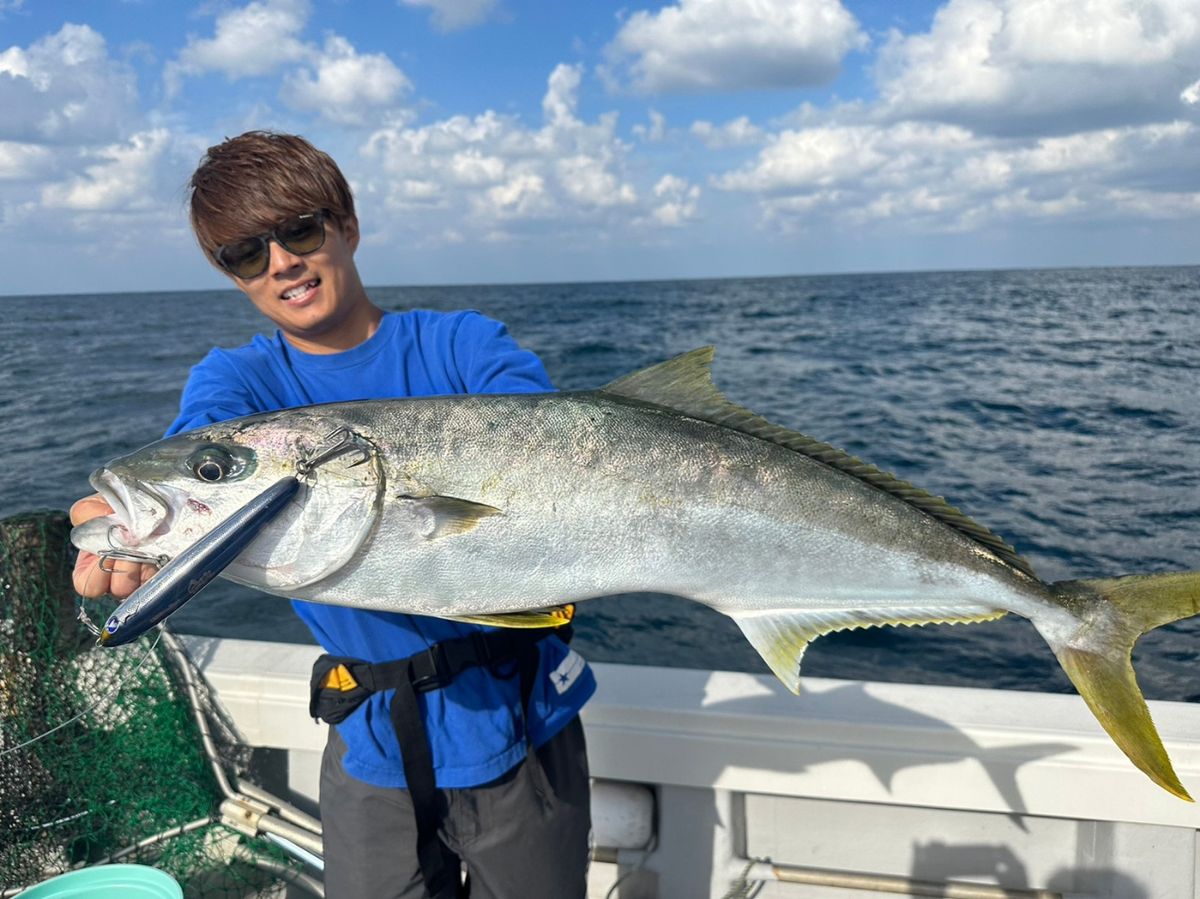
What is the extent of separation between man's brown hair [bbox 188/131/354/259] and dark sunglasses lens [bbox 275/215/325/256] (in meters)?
0.02

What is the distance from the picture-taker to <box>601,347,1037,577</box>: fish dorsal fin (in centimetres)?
231

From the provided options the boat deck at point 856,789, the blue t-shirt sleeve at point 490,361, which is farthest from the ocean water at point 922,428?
the blue t-shirt sleeve at point 490,361

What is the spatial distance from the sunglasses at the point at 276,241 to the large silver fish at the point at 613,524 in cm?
50

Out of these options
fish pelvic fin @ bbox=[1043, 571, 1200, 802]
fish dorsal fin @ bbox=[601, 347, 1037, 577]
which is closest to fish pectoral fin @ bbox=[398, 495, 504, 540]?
fish dorsal fin @ bbox=[601, 347, 1037, 577]

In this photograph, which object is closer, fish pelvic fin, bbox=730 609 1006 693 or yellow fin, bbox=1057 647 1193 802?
yellow fin, bbox=1057 647 1193 802

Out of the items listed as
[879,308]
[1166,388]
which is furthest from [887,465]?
[879,308]

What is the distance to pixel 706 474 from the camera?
7.20ft

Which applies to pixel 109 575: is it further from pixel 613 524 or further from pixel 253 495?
pixel 613 524

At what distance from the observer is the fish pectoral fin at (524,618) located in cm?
200

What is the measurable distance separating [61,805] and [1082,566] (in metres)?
9.89

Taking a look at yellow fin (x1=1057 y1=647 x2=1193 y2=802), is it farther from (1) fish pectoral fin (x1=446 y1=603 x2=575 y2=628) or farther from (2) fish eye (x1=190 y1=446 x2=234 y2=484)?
(2) fish eye (x1=190 y1=446 x2=234 y2=484)

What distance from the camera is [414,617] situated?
7.63ft

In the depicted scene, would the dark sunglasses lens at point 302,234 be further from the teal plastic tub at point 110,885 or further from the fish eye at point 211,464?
the teal plastic tub at point 110,885

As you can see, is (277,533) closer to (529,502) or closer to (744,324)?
(529,502)
